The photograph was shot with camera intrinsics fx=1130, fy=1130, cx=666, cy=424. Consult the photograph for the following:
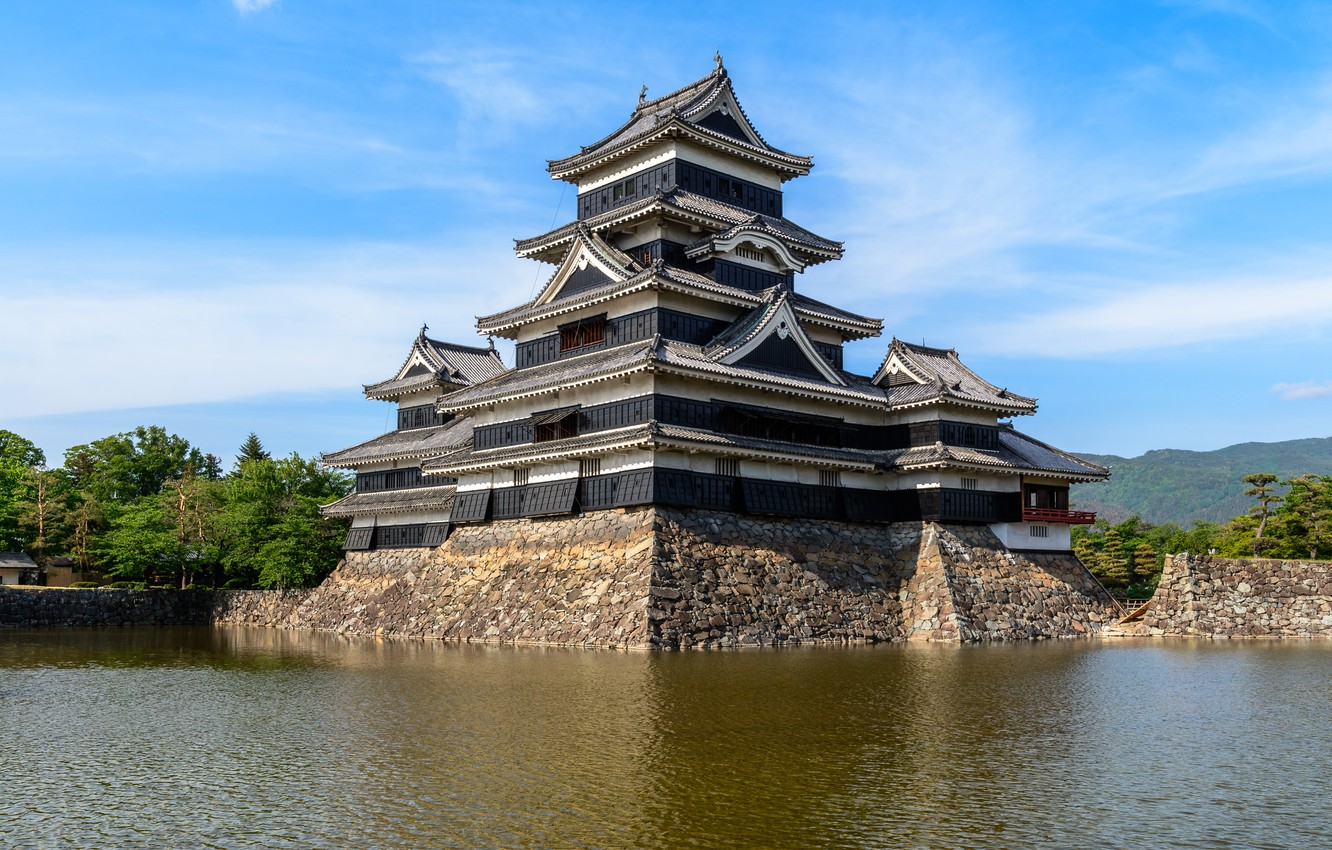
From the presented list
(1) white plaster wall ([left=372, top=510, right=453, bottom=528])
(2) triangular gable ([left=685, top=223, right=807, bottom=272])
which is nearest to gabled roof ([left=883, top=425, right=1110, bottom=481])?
(2) triangular gable ([left=685, top=223, right=807, bottom=272])

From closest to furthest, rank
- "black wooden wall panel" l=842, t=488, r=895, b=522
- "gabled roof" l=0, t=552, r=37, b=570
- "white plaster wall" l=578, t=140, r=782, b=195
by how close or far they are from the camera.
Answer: "black wooden wall panel" l=842, t=488, r=895, b=522
"white plaster wall" l=578, t=140, r=782, b=195
"gabled roof" l=0, t=552, r=37, b=570

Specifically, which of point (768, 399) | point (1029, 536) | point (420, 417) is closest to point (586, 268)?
point (768, 399)

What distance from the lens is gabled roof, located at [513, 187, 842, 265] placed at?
4194 cm

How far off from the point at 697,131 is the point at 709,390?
1110cm

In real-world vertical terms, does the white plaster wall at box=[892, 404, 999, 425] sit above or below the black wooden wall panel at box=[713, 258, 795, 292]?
below

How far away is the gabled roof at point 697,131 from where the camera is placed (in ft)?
143

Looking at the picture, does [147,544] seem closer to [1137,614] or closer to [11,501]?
[11,501]

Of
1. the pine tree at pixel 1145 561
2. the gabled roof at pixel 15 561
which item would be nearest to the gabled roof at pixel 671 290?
the pine tree at pixel 1145 561

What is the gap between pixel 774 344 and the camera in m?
40.7

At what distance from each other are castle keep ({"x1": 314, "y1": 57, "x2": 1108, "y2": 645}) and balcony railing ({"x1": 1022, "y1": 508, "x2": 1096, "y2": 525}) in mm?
115

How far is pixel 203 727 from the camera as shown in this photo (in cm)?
2017

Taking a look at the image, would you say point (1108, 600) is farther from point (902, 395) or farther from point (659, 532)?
point (659, 532)

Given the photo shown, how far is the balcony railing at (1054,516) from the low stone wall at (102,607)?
41.7m

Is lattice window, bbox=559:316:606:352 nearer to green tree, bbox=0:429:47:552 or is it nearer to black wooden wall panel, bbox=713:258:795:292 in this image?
black wooden wall panel, bbox=713:258:795:292
